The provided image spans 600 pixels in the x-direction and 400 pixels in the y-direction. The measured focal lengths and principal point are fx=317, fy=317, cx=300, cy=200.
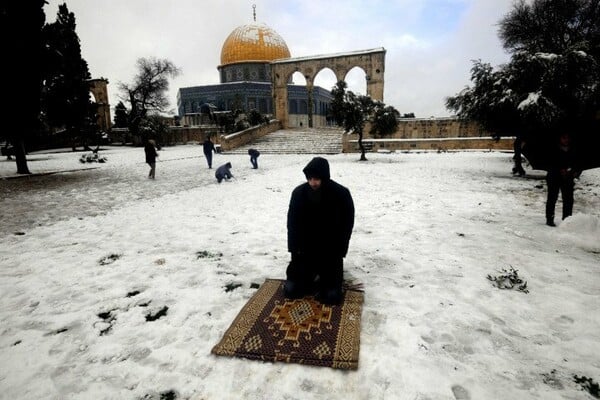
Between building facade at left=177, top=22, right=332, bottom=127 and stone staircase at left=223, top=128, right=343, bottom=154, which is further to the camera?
building facade at left=177, top=22, right=332, bottom=127

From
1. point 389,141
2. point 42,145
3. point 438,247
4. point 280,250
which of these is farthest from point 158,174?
point 42,145

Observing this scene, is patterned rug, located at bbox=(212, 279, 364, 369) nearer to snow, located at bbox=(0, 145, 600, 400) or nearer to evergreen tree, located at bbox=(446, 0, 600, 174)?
snow, located at bbox=(0, 145, 600, 400)

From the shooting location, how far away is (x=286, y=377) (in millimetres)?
2336

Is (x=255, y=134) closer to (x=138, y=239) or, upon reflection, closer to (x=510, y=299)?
(x=138, y=239)

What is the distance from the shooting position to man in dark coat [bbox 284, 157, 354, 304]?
11.1 feet

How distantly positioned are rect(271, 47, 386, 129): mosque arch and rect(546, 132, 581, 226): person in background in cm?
2599

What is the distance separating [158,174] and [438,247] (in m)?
12.2

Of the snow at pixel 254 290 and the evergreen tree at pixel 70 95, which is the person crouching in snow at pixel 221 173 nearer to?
the snow at pixel 254 290

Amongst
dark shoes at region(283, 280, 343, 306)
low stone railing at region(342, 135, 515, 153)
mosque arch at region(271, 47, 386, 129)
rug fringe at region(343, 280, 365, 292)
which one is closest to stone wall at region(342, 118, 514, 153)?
low stone railing at region(342, 135, 515, 153)

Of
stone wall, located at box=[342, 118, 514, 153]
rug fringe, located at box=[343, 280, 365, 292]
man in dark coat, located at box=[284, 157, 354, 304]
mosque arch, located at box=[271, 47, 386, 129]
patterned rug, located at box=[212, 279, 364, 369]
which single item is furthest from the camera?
mosque arch, located at box=[271, 47, 386, 129]

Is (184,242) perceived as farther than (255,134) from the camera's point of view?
No

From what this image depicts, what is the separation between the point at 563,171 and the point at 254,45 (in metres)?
46.9

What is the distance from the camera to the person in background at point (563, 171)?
5191mm

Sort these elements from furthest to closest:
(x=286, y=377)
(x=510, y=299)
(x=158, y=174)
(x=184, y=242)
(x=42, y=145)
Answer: (x=42, y=145) < (x=158, y=174) < (x=184, y=242) < (x=510, y=299) < (x=286, y=377)
